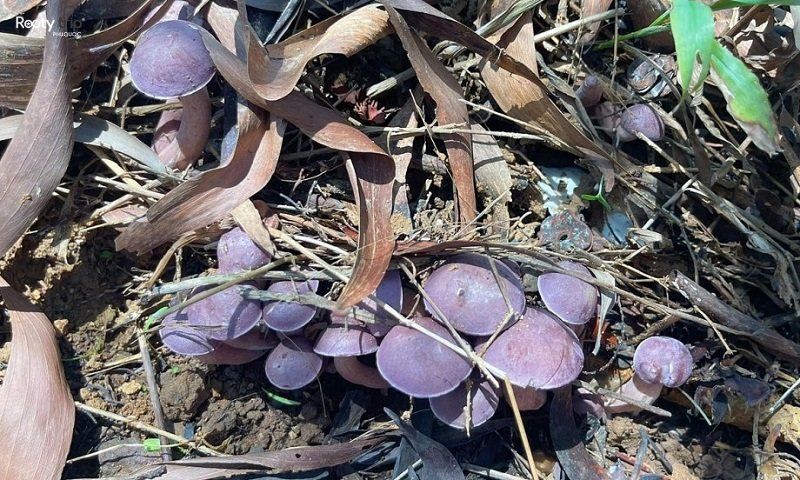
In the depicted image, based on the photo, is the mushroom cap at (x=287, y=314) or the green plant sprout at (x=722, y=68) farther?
the mushroom cap at (x=287, y=314)

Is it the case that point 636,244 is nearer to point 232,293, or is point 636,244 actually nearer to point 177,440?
point 232,293

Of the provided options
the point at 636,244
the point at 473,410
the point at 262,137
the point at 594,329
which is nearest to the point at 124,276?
the point at 262,137

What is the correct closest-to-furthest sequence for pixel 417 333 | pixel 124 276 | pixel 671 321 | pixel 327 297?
pixel 417 333, pixel 327 297, pixel 671 321, pixel 124 276

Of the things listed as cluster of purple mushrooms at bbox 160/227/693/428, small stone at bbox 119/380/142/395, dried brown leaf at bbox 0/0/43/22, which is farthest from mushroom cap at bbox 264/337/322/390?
dried brown leaf at bbox 0/0/43/22

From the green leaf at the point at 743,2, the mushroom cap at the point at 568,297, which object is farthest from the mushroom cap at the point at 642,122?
the mushroom cap at the point at 568,297

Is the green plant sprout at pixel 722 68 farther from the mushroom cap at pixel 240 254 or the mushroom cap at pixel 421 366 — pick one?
the mushroom cap at pixel 240 254

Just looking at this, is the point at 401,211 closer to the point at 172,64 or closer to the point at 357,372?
the point at 357,372
